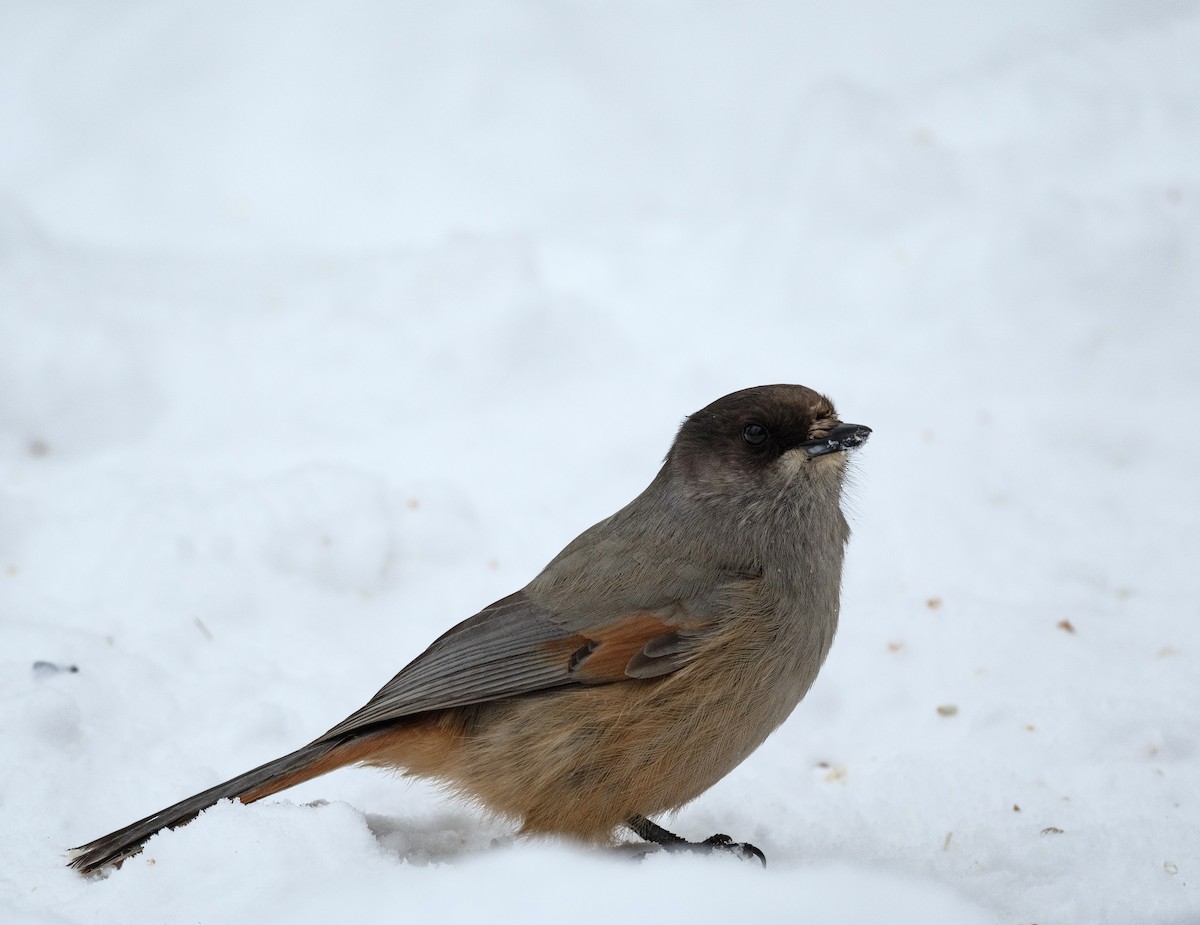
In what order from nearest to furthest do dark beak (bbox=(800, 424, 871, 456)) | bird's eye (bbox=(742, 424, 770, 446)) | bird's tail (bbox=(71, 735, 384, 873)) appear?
bird's tail (bbox=(71, 735, 384, 873)) → dark beak (bbox=(800, 424, 871, 456)) → bird's eye (bbox=(742, 424, 770, 446))

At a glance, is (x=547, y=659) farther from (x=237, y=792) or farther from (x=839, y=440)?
(x=839, y=440)

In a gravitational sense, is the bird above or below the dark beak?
below

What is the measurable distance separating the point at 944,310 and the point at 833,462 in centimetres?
294

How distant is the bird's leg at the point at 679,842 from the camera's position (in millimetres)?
3506

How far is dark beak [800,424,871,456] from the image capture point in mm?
3680

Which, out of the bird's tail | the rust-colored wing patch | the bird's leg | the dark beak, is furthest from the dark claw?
the dark beak

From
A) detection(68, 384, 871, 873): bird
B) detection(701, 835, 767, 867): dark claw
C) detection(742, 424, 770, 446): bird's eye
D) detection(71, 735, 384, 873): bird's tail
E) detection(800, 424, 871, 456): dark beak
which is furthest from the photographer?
detection(742, 424, 770, 446): bird's eye

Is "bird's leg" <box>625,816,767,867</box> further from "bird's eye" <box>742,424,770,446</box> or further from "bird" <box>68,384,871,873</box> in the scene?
"bird's eye" <box>742,424,770,446</box>

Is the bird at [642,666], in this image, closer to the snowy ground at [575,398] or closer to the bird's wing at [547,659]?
the bird's wing at [547,659]

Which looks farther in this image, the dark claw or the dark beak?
the dark beak

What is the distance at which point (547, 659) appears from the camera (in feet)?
11.4

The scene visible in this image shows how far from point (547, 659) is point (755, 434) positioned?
947 millimetres

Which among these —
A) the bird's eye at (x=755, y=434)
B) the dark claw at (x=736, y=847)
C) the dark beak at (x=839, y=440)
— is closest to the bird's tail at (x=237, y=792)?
the dark claw at (x=736, y=847)

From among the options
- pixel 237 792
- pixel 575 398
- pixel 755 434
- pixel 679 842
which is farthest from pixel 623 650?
pixel 575 398
